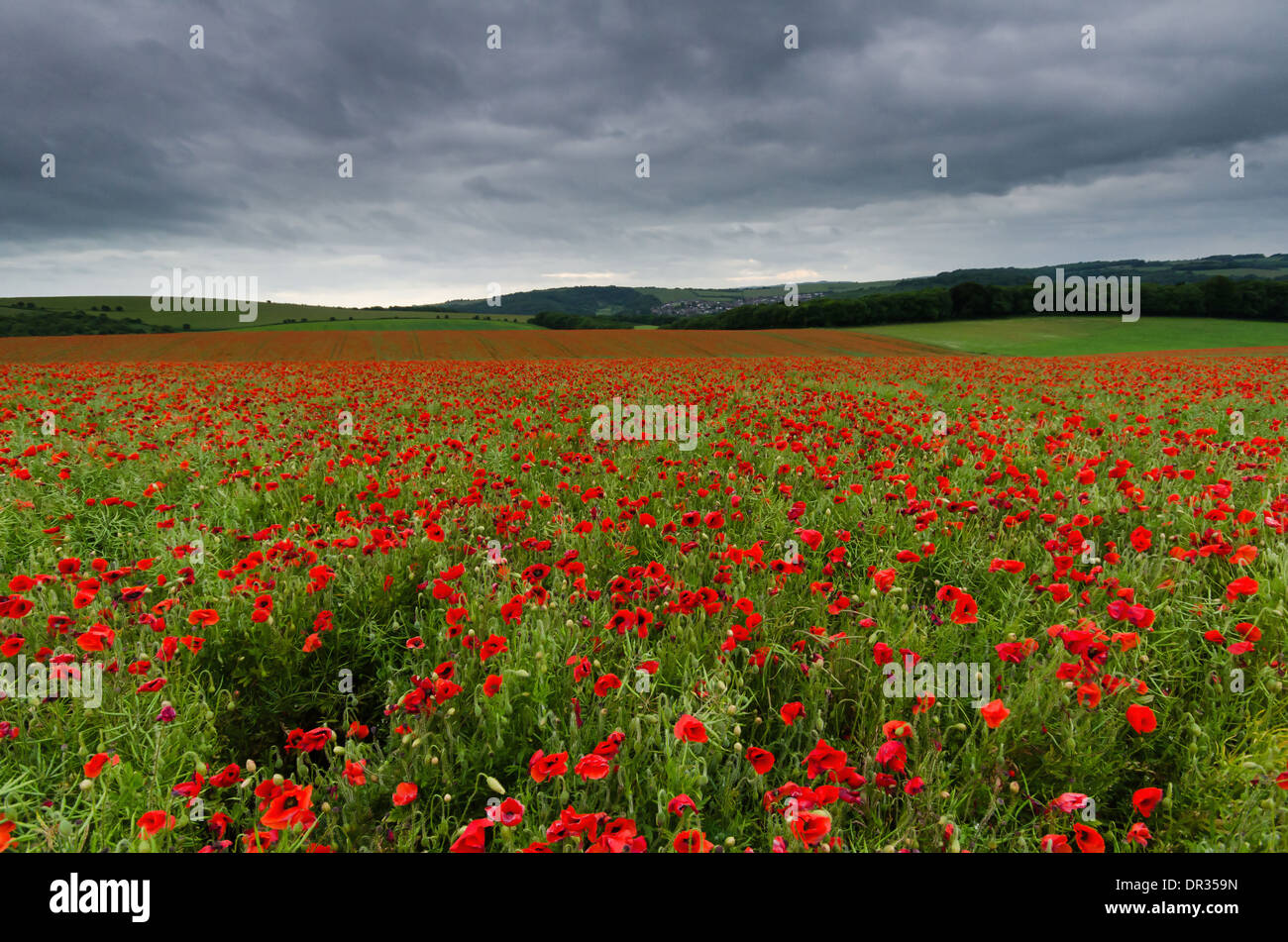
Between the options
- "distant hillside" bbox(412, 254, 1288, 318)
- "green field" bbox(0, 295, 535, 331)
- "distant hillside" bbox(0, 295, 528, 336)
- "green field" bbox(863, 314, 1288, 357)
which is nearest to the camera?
"green field" bbox(863, 314, 1288, 357)

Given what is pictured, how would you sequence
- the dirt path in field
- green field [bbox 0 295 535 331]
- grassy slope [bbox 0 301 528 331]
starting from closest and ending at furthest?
the dirt path in field < green field [bbox 0 295 535 331] < grassy slope [bbox 0 301 528 331]

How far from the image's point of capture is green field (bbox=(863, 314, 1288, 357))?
39.8 metres

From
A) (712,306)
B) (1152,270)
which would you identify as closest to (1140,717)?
(712,306)

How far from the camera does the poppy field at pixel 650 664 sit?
1848 millimetres

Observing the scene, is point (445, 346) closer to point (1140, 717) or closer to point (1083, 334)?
point (1140, 717)

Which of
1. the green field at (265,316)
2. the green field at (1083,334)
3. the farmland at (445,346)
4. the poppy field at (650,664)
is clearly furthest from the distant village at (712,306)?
the poppy field at (650,664)

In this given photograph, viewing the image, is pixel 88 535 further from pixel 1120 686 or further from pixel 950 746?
pixel 1120 686

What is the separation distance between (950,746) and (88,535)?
5.90 m

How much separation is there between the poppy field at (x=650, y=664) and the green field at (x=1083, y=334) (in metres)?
39.3

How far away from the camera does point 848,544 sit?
3.95 meters

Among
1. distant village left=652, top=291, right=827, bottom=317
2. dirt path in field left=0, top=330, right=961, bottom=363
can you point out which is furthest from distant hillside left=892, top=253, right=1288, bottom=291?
dirt path in field left=0, top=330, right=961, bottom=363

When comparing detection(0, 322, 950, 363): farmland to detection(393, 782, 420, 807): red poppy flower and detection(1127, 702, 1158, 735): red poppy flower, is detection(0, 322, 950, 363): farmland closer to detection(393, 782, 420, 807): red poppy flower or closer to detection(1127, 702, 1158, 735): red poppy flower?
detection(393, 782, 420, 807): red poppy flower

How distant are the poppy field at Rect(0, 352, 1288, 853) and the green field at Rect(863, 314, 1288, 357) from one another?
39.3 metres
